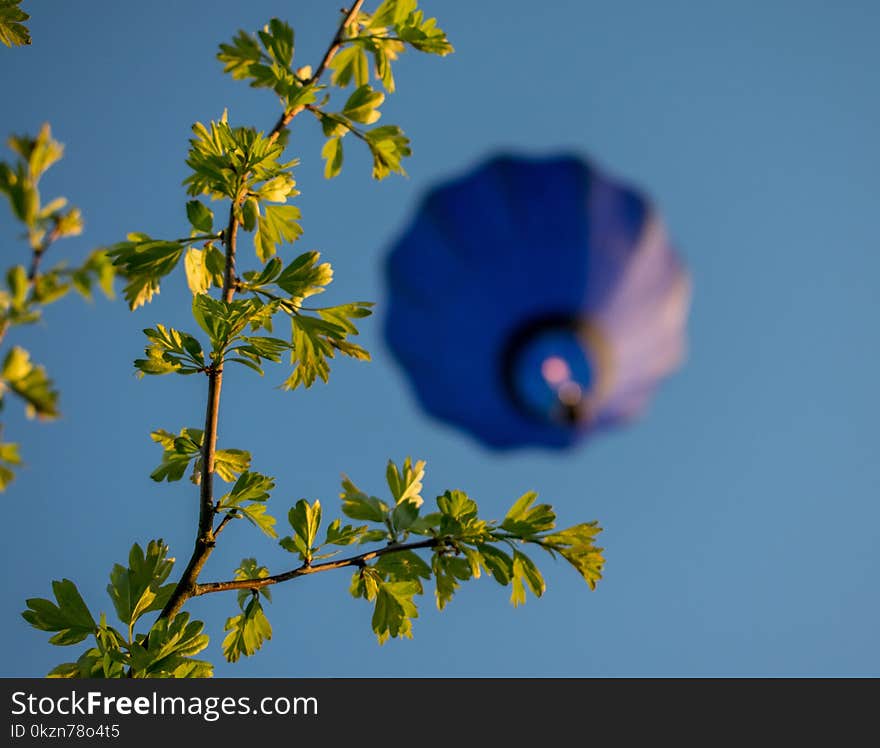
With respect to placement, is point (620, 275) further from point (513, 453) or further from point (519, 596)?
point (519, 596)

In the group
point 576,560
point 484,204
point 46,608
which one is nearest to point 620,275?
point 484,204

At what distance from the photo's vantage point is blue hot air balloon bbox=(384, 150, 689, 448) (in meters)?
10.8

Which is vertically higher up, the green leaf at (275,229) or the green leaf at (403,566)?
the green leaf at (275,229)

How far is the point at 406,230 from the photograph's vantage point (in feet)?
36.0

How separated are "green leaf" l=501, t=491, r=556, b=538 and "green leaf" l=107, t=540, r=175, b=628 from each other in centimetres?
96

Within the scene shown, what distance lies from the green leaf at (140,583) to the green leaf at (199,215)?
2.91 feet

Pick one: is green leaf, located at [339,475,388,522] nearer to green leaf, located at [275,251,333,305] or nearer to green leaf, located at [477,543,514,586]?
green leaf, located at [477,543,514,586]

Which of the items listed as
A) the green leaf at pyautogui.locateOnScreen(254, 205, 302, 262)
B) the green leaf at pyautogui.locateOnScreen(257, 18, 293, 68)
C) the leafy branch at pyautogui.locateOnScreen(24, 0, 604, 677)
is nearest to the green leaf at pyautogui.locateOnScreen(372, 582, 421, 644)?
the leafy branch at pyautogui.locateOnScreen(24, 0, 604, 677)

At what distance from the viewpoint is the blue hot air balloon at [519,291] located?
1083 centimetres

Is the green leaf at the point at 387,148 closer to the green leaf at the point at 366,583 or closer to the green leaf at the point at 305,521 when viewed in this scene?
the green leaf at the point at 305,521

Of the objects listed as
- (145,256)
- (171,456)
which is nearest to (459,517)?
(171,456)

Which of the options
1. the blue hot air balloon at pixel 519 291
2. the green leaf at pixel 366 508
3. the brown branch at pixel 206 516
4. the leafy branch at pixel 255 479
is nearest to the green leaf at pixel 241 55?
the leafy branch at pixel 255 479

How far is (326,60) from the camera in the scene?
7.62 feet
